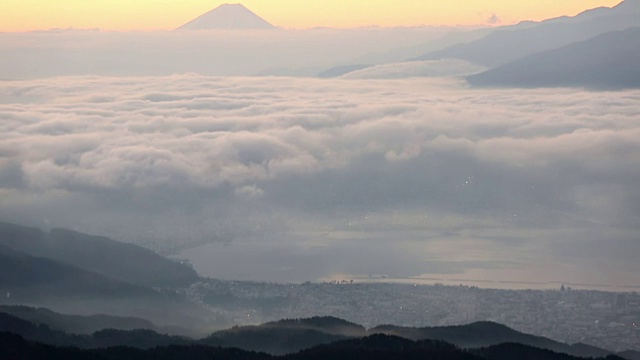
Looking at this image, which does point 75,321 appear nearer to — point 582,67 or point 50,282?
point 50,282

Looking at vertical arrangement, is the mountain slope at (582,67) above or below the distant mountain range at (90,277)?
above

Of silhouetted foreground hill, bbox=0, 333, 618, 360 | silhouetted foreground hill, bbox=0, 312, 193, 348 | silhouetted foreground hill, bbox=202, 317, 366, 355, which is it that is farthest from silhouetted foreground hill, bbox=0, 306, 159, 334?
silhouetted foreground hill, bbox=0, 333, 618, 360

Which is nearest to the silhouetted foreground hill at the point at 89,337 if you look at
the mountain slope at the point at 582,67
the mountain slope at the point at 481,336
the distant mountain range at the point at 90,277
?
the distant mountain range at the point at 90,277

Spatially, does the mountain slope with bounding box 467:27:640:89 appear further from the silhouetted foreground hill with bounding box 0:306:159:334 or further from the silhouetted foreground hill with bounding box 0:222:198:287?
the silhouetted foreground hill with bounding box 0:306:159:334

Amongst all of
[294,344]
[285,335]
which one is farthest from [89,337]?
[294,344]

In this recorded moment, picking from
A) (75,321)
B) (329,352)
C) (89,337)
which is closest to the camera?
(329,352)

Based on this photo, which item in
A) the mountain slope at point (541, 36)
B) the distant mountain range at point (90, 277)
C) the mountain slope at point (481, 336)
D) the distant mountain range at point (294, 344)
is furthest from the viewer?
the mountain slope at point (541, 36)

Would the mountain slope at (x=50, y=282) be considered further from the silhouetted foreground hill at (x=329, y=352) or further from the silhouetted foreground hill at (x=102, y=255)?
the silhouetted foreground hill at (x=329, y=352)

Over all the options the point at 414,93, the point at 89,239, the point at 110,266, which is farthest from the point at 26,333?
the point at 414,93
